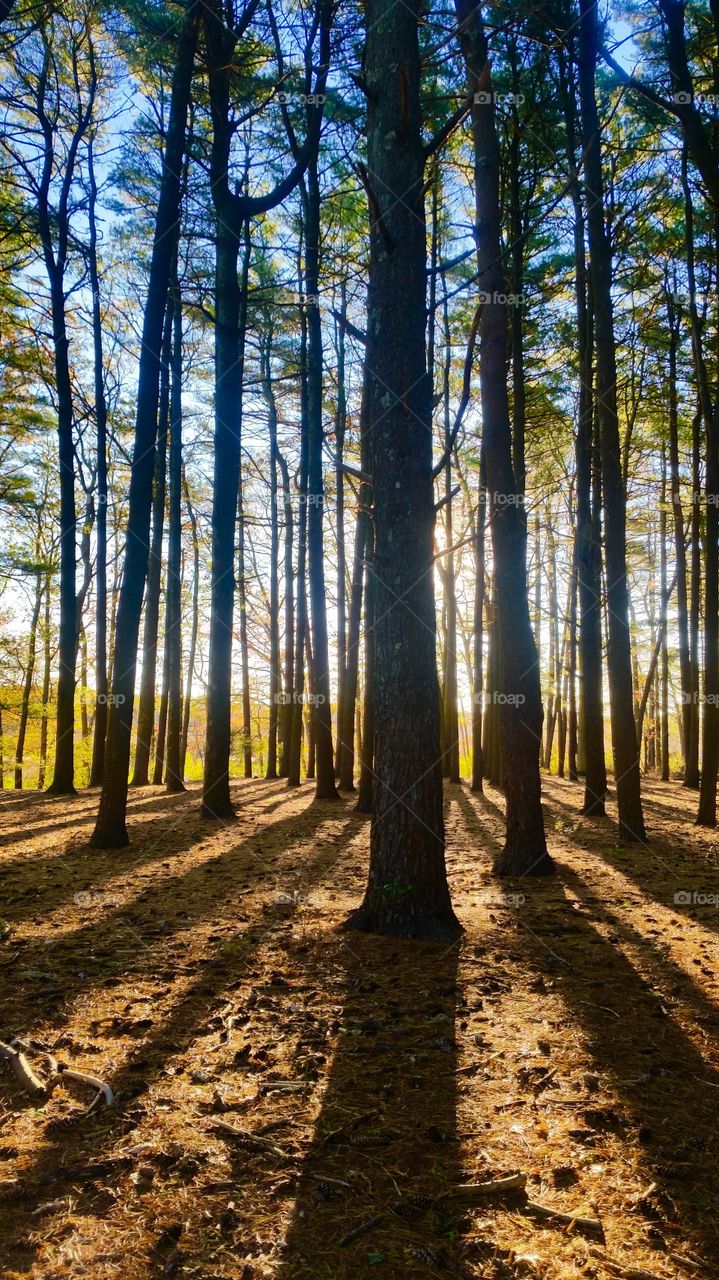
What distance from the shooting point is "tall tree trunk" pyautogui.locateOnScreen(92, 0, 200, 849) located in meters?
7.89

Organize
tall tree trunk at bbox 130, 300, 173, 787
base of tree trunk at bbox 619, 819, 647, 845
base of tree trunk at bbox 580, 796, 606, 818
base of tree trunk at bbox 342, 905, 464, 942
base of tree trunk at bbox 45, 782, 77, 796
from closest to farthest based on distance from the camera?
base of tree trunk at bbox 342, 905, 464, 942, base of tree trunk at bbox 619, 819, 647, 845, base of tree trunk at bbox 580, 796, 606, 818, base of tree trunk at bbox 45, 782, 77, 796, tall tree trunk at bbox 130, 300, 173, 787

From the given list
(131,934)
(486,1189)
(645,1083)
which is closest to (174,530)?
(131,934)

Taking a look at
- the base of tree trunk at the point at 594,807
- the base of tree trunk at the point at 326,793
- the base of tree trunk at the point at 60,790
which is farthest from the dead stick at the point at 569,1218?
the base of tree trunk at the point at 60,790

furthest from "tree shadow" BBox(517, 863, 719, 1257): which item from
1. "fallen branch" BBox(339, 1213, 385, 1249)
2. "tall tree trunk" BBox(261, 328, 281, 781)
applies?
"tall tree trunk" BBox(261, 328, 281, 781)

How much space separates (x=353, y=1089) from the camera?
268cm

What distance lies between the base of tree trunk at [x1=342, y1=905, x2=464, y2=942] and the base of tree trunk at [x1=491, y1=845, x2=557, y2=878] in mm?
2293

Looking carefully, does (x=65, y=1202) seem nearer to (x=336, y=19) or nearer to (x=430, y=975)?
(x=430, y=975)

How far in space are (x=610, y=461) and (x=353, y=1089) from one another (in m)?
8.30

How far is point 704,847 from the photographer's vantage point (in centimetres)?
851

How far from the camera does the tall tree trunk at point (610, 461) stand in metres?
8.60

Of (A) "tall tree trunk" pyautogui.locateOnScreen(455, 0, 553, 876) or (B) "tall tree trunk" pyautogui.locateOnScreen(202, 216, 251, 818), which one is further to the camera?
(B) "tall tree trunk" pyautogui.locateOnScreen(202, 216, 251, 818)

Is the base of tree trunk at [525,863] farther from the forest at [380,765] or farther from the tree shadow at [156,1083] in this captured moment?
the tree shadow at [156,1083]

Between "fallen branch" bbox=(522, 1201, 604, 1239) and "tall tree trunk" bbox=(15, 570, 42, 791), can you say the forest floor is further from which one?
"tall tree trunk" bbox=(15, 570, 42, 791)

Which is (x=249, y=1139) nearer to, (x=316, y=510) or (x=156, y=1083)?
(x=156, y=1083)
